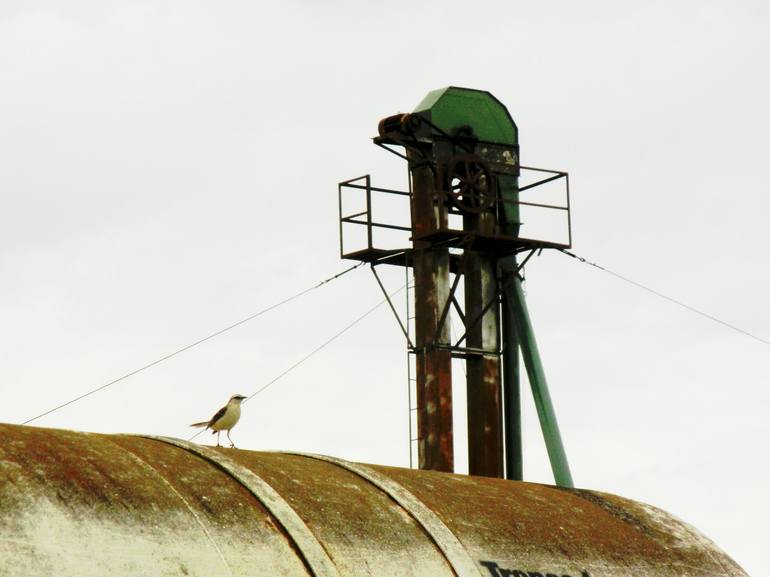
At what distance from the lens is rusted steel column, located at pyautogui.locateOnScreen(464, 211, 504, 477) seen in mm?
26641

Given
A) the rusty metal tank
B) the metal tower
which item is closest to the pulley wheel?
the metal tower

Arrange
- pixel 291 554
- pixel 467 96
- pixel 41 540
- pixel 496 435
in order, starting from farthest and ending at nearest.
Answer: pixel 467 96
pixel 496 435
pixel 291 554
pixel 41 540

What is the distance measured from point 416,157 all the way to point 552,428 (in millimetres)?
5210

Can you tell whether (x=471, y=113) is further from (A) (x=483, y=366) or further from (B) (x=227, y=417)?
(B) (x=227, y=417)

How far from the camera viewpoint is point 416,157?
2808 centimetres

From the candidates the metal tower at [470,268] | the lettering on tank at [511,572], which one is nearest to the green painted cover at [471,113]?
the metal tower at [470,268]

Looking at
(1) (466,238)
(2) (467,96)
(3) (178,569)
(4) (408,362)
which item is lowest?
(3) (178,569)

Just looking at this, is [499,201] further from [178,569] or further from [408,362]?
[178,569]

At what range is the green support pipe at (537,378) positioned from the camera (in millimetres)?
26578

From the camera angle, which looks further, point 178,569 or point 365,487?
point 365,487

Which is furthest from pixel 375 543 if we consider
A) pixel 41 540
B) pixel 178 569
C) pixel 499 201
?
pixel 499 201

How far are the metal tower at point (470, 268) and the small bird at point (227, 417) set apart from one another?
8.17m

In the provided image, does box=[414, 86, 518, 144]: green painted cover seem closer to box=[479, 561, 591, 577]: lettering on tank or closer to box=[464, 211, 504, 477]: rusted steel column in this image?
box=[464, 211, 504, 477]: rusted steel column

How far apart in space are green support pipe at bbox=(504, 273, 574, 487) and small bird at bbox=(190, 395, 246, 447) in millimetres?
9128
